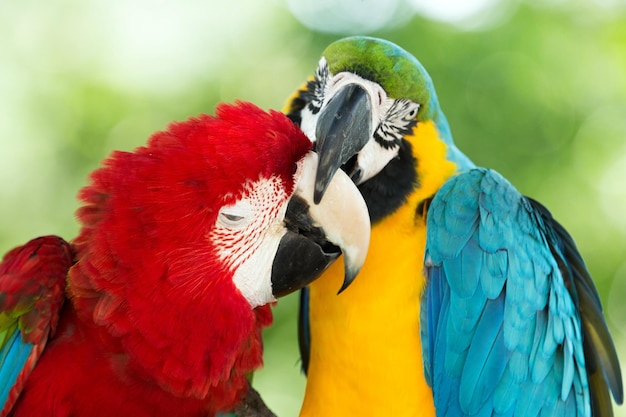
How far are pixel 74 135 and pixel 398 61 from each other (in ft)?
13.3

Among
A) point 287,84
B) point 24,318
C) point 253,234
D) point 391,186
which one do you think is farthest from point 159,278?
point 287,84

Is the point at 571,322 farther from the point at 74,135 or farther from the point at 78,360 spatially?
the point at 74,135

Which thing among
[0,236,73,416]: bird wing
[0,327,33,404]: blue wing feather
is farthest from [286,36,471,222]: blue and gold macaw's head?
[0,327,33,404]: blue wing feather

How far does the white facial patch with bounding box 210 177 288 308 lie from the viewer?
1562mm

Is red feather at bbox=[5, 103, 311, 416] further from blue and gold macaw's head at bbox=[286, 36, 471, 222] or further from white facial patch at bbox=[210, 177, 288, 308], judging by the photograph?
blue and gold macaw's head at bbox=[286, 36, 471, 222]

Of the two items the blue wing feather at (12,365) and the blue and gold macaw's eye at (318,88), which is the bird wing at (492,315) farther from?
the blue wing feather at (12,365)

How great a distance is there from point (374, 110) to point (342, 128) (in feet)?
0.52

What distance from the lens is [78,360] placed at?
1662 mm

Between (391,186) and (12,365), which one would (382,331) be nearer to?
(391,186)

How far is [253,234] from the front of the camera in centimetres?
160

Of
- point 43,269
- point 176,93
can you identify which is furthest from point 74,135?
point 43,269

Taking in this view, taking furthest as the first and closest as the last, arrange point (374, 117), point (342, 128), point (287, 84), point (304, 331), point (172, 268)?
point (287, 84), point (304, 331), point (374, 117), point (342, 128), point (172, 268)

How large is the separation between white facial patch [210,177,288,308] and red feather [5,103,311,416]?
0.03 metres

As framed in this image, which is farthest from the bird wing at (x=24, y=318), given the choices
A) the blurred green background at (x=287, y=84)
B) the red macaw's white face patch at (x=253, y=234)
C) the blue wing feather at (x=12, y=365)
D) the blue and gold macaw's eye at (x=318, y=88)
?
the blurred green background at (x=287, y=84)
